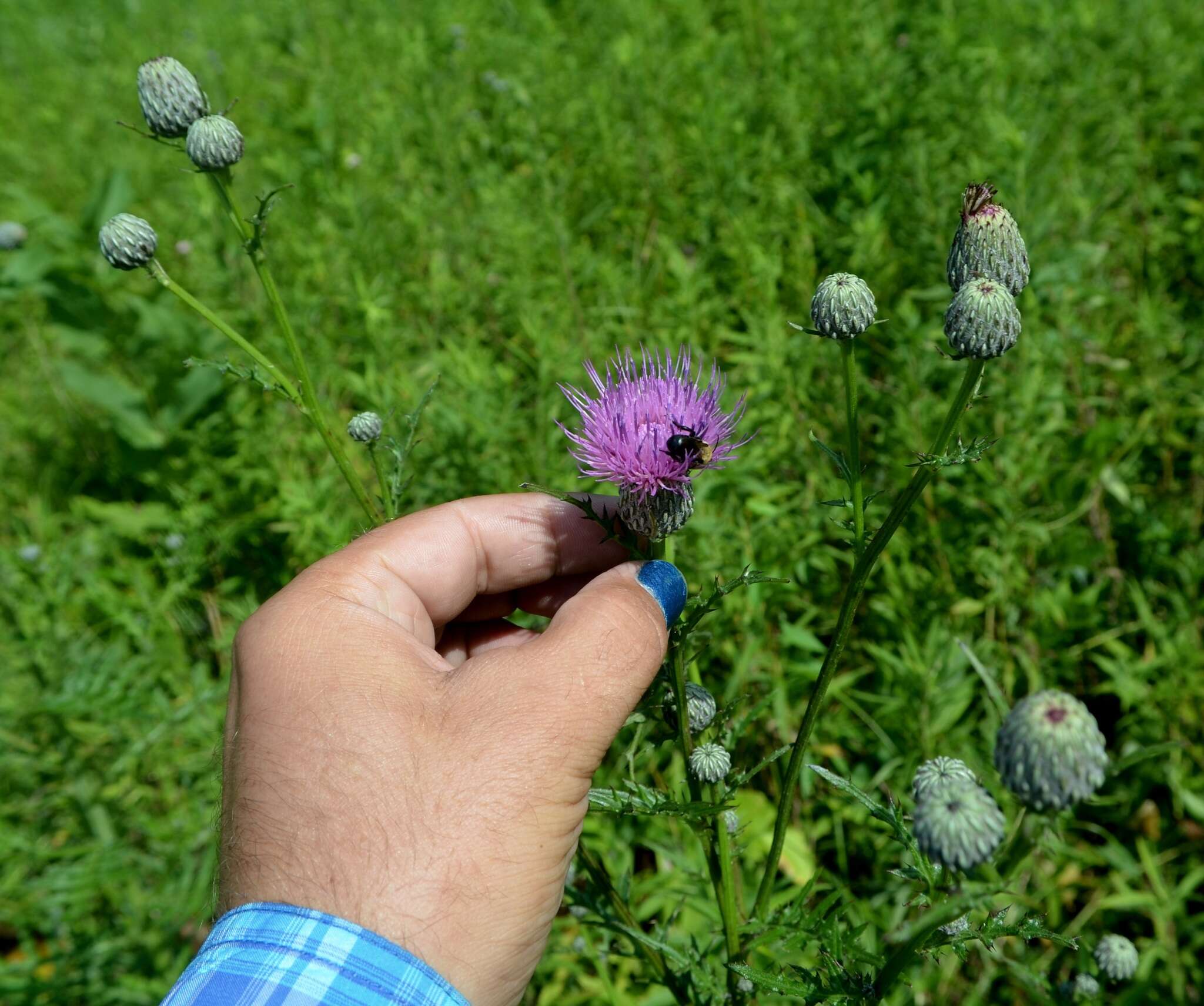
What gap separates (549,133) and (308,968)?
5.48m

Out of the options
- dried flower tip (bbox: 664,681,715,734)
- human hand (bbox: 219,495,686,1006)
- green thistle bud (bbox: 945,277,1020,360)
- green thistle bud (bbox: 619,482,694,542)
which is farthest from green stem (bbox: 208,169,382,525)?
green thistle bud (bbox: 945,277,1020,360)

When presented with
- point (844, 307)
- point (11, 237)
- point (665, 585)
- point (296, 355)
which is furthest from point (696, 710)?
point (11, 237)

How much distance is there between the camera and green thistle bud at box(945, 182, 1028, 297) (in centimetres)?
186

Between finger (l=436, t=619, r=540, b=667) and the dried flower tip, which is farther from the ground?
the dried flower tip

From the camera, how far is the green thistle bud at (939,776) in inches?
58.7

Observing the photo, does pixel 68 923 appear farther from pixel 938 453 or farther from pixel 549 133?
pixel 549 133

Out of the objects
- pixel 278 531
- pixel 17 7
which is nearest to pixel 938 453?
pixel 278 531

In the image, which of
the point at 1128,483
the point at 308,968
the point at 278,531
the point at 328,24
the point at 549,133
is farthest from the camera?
the point at 328,24

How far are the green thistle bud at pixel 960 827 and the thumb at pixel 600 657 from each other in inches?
24.0

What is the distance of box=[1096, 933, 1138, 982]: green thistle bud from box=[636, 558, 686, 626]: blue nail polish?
150 centimetres

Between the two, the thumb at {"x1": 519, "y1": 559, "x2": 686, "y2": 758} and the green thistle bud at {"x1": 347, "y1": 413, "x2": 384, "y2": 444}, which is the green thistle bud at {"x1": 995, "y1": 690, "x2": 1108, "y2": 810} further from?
the green thistle bud at {"x1": 347, "y1": 413, "x2": 384, "y2": 444}

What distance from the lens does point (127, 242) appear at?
2.48 meters

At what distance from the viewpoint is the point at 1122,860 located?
3.02 m

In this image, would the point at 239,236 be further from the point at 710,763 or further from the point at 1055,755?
the point at 1055,755
